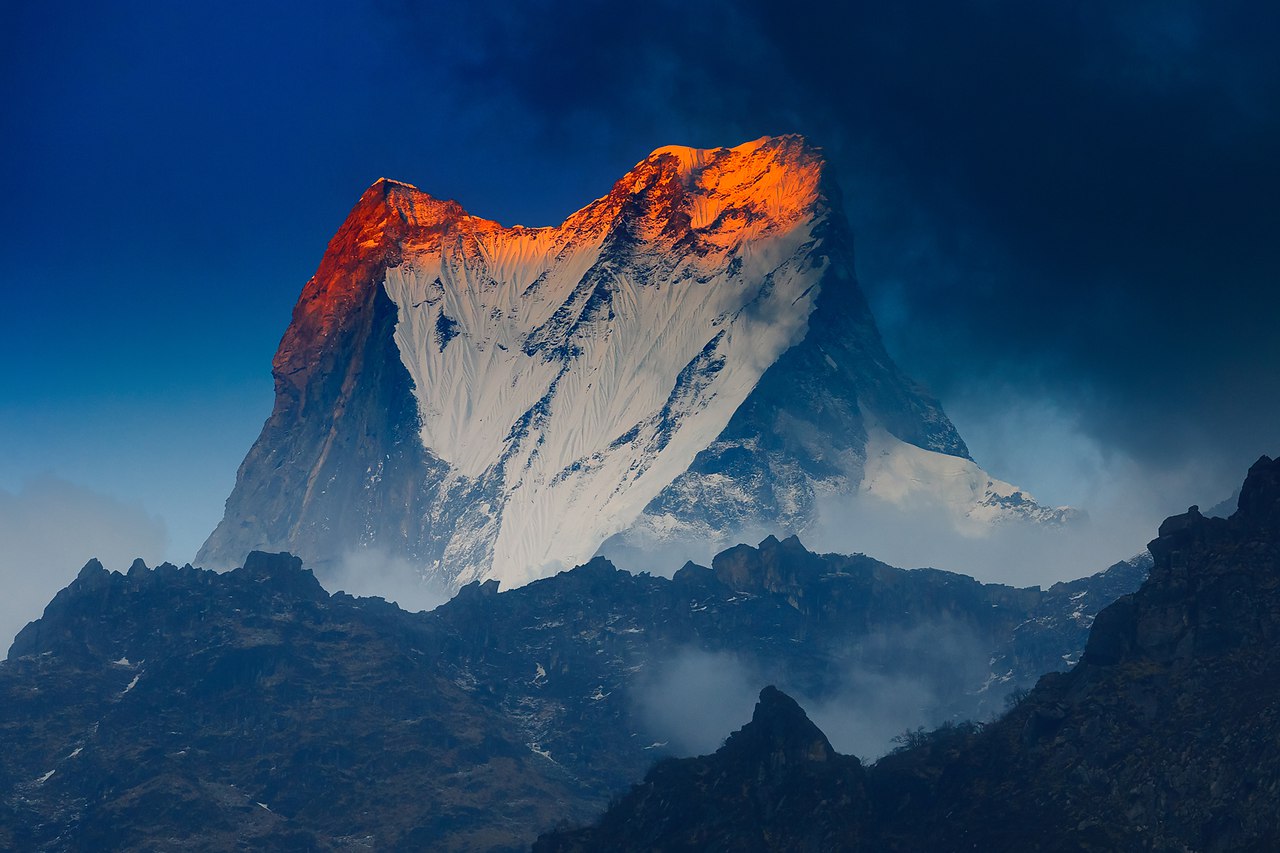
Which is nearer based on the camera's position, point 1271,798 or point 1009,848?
point 1271,798

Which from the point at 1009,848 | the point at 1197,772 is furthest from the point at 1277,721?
the point at 1009,848

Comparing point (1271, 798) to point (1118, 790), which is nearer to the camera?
point (1271, 798)

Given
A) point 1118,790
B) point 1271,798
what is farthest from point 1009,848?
point 1271,798

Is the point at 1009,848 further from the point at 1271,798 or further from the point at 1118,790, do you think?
the point at 1271,798

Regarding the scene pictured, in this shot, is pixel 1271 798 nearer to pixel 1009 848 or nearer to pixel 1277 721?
pixel 1277 721

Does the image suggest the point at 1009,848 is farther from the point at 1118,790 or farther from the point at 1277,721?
the point at 1277,721
